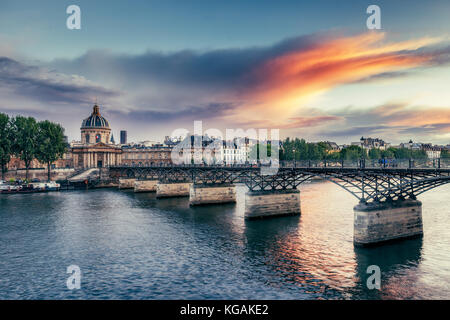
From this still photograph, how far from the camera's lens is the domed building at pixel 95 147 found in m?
159

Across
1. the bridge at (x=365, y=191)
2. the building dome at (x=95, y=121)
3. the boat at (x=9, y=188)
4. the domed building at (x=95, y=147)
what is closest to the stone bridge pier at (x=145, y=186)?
the bridge at (x=365, y=191)

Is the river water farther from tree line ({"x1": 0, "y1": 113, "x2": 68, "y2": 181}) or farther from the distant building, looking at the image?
the distant building

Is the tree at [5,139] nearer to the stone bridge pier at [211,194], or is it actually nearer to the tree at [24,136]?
the tree at [24,136]

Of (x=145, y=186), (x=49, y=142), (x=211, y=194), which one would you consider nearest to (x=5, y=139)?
(x=49, y=142)

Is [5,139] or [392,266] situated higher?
[5,139]

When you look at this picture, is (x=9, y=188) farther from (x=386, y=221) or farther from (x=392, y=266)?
(x=392, y=266)

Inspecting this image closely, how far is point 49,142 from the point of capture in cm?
10800

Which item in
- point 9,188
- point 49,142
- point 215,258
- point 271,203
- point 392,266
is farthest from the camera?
point 49,142

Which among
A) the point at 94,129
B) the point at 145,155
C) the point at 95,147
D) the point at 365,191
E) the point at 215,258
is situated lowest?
the point at 215,258

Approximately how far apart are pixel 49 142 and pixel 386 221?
4023 inches

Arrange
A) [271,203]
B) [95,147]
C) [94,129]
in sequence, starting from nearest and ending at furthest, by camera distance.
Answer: [271,203]
[95,147]
[94,129]

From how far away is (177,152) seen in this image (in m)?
179

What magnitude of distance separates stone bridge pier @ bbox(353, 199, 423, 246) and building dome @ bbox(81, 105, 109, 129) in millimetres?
167605

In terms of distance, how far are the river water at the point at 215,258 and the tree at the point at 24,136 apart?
5814 centimetres
